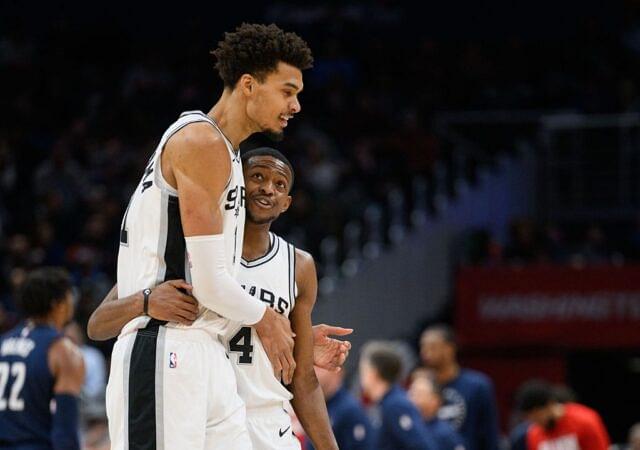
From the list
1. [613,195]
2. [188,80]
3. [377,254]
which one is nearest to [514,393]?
[377,254]

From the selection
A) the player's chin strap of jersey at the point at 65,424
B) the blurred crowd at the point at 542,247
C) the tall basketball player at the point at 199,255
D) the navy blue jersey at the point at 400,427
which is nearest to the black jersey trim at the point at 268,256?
the tall basketball player at the point at 199,255

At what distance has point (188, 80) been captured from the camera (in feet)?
62.6

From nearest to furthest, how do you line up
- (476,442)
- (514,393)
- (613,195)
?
(476,442), (514,393), (613,195)

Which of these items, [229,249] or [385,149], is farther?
[385,149]

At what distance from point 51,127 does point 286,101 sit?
45.8 ft

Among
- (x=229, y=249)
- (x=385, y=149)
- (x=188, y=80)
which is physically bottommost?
(x=229, y=249)

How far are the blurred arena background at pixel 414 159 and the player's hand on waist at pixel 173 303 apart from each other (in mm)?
7699

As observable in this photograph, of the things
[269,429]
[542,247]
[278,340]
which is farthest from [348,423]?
[542,247]

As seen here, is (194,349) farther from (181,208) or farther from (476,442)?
(476,442)

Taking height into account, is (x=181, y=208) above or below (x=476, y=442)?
above

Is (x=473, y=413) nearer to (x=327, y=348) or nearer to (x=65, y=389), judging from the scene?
(x=65, y=389)

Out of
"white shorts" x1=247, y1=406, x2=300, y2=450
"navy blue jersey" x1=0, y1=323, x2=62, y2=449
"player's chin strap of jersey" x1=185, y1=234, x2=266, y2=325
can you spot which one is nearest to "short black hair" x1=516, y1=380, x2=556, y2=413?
"navy blue jersey" x1=0, y1=323, x2=62, y2=449

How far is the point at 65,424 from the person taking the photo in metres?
6.51

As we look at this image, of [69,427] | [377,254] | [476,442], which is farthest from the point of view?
[377,254]
